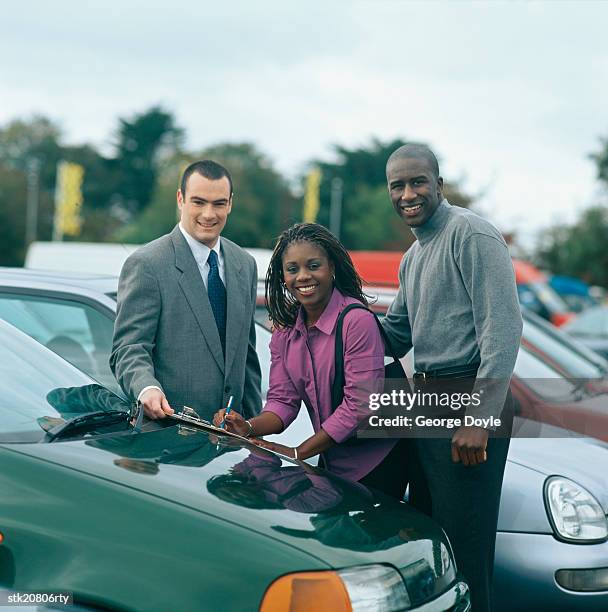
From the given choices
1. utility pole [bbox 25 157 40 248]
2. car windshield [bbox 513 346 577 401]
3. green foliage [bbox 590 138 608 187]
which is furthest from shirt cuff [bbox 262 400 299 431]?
utility pole [bbox 25 157 40 248]

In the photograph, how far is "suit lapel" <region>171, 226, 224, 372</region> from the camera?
3.50 meters

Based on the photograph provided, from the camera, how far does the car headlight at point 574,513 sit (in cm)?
359

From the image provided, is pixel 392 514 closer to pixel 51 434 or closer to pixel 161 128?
pixel 51 434

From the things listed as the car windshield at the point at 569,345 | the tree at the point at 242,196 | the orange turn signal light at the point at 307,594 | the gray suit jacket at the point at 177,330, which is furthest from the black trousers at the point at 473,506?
the tree at the point at 242,196

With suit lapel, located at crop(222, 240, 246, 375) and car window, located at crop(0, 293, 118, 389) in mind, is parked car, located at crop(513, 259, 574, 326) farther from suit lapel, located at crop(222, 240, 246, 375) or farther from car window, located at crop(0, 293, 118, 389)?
suit lapel, located at crop(222, 240, 246, 375)

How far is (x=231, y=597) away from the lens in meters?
2.12

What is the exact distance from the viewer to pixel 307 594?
2.17 metres

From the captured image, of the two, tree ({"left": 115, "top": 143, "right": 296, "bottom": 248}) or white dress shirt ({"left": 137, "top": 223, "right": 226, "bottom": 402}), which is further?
tree ({"left": 115, "top": 143, "right": 296, "bottom": 248})

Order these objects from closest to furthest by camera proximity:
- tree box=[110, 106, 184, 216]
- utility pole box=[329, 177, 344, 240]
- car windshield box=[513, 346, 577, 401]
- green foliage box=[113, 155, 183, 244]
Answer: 1. car windshield box=[513, 346, 577, 401]
2. utility pole box=[329, 177, 344, 240]
3. green foliage box=[113, 155, 183, 244]
4. tree box=[110, 106, 184, 216]

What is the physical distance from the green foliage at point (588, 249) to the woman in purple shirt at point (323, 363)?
123 feet

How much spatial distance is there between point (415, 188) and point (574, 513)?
1.40 meters

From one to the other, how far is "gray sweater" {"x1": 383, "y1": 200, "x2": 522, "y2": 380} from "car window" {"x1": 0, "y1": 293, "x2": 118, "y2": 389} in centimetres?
150

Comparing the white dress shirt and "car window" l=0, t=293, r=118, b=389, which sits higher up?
the white dress shirt

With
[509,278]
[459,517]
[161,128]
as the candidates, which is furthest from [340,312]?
[161,128]
